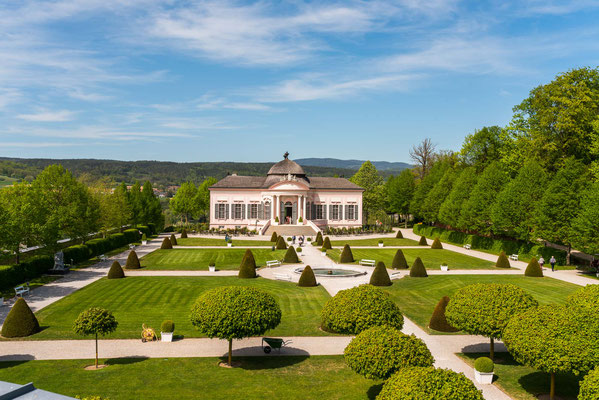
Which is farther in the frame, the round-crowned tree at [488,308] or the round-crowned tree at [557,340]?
the round-crowned tree at [488,308]

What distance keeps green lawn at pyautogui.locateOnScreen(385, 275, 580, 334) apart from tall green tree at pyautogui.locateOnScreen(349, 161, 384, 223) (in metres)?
53.0

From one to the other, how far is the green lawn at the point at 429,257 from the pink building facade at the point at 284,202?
2146 centimetres

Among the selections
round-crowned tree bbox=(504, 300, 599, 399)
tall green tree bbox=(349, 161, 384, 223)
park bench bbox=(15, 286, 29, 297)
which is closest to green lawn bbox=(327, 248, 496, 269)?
park bench bbox=(15, 286, 29, 297)

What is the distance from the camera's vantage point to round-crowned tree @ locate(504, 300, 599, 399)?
13.6m

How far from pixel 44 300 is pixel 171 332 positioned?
12487mm

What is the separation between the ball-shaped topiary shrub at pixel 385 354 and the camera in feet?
43.8

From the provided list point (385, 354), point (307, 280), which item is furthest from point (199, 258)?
point (385, 354)

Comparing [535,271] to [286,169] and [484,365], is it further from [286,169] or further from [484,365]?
[286,169]

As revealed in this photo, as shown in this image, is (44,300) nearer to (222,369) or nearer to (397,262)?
(222,369)

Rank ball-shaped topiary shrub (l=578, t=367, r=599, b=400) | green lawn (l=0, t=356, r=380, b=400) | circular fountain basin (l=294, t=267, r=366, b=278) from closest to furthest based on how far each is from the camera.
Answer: ball-shaped topiary shrub (l=578, t=367, r=599, b=400), green lawn (l=0, t=356, r=380, b=400), circular fountain basin (l=294, t=267, r=366, b=278)

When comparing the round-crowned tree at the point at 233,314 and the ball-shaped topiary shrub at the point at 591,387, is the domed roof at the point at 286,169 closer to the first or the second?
the round-crowned tree at the point at 233,314

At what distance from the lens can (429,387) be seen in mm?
10664

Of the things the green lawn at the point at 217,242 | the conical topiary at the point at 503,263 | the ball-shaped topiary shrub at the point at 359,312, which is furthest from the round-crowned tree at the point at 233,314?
the green lawn at the point at 217,242

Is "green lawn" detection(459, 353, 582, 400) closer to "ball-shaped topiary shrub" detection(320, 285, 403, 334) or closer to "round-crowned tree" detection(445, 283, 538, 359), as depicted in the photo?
"round-crowned tree" detection(445, 283, 538, 359)
